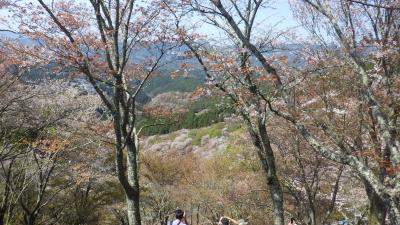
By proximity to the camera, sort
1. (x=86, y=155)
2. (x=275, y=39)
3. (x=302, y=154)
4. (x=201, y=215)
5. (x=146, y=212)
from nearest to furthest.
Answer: (x=275, y=39) → (x=302, y=154) → (x=86, y=155) → (x=146, y=212) → (x=201, y=215)

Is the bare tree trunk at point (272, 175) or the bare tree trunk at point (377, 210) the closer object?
the bare tree trunk at point (377, 210)

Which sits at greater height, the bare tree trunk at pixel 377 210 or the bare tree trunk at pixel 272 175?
the bare tree trunk at pixel 272 175

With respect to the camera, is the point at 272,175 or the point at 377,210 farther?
the point at 272,175

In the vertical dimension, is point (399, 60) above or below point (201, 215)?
above

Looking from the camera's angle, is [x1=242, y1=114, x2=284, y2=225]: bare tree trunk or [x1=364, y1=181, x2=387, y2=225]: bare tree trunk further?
[x1=242, y1=114, x2=284, y2=225]: bare tree trunk

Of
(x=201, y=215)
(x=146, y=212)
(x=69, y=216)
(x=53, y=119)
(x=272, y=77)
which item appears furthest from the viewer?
(x=201, y=215)

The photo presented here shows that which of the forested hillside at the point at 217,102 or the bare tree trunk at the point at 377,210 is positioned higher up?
the forested hillside at the point at 217,102

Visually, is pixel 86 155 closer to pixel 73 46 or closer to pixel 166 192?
pixel 166 192

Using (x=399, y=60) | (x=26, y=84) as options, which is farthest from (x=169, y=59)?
(x=26, y=84)

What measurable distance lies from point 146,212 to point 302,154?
49.0 feet

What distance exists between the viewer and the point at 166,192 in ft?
93.0

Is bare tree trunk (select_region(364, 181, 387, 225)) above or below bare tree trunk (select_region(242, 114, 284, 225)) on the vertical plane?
below

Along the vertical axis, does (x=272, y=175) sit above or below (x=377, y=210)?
above

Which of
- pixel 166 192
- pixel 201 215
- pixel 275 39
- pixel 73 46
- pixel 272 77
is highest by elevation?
pixel 275 39
